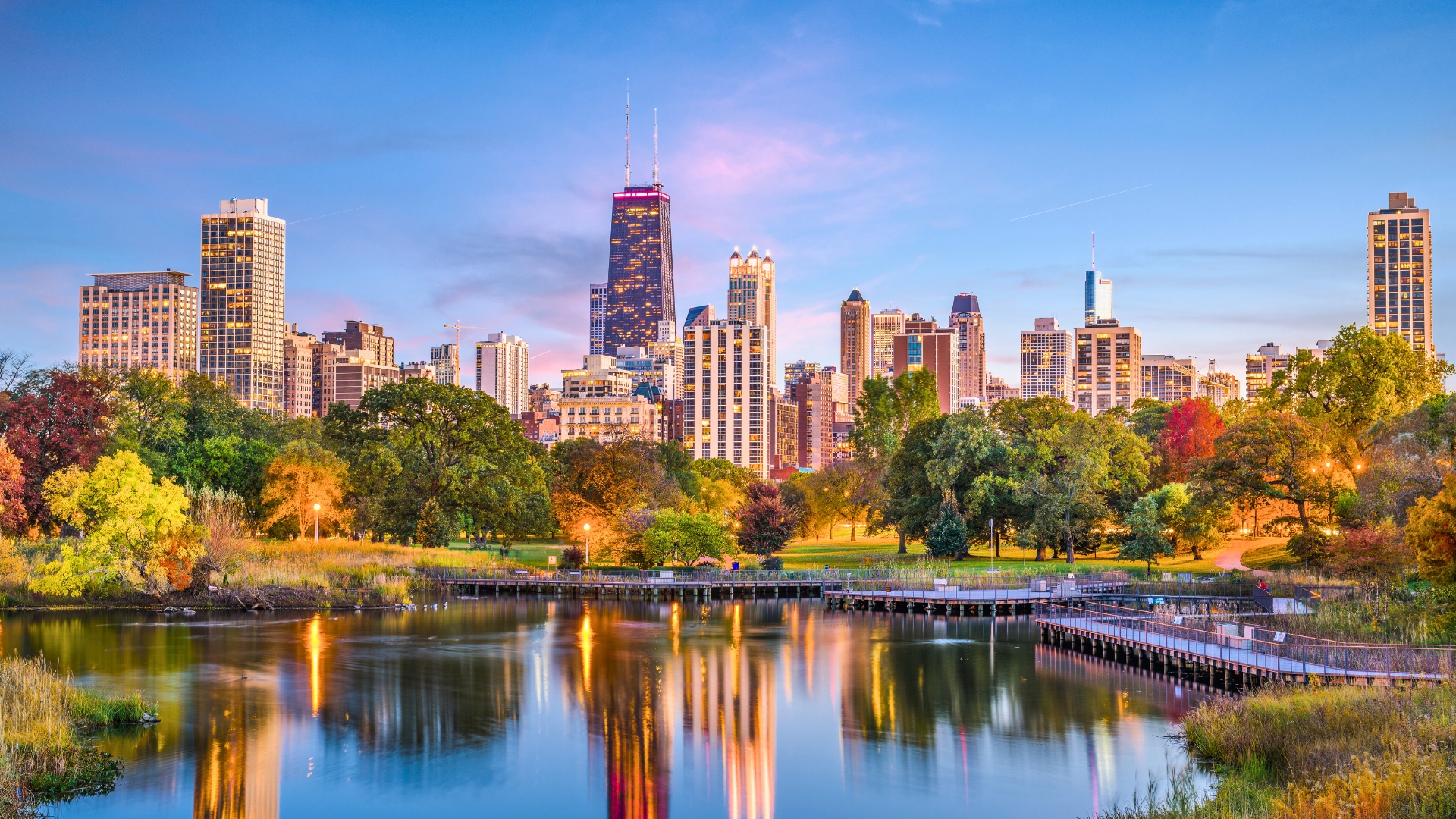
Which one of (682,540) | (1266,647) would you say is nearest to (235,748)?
(1266,647)

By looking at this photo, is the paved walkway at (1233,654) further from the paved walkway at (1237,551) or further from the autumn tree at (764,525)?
the autumn tree at (764,525)

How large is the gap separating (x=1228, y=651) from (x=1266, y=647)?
131 cm

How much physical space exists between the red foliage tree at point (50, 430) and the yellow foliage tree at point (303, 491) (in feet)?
45.2

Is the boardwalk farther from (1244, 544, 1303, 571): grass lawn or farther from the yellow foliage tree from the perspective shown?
the yellow foliage tree

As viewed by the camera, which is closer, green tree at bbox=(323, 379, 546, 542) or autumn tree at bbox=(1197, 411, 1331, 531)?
autumn tree at bbox=(1197, 411, 1331, 531)

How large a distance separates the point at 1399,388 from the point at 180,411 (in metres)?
87.6

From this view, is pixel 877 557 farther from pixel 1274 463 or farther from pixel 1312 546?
pixel 1312 546

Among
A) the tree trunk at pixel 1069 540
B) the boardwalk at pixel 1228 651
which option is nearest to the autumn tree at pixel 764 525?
the tree trunk at pixel 1069 540

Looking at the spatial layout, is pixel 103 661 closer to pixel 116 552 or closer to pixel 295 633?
pixel 295 633

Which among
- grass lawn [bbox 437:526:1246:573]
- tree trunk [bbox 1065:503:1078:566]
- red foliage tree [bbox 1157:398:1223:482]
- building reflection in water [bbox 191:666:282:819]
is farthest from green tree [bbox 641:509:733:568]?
red foliage tree [bbox 1157:398:1223:482]

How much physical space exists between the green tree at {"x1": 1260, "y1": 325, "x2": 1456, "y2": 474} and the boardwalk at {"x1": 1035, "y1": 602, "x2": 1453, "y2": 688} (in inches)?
1090

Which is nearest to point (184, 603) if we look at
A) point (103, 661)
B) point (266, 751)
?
point (103, 661)

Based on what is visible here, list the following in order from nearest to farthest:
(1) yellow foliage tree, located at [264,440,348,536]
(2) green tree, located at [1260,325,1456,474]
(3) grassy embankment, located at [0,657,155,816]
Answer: (3) grassy embankment, located at [0,657,155,816] → (2) green tree, located at [1260,325,1456,474] → (1) yellow foliage tree, located at [264,440,348,536]

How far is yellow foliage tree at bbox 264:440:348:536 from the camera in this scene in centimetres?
7419
